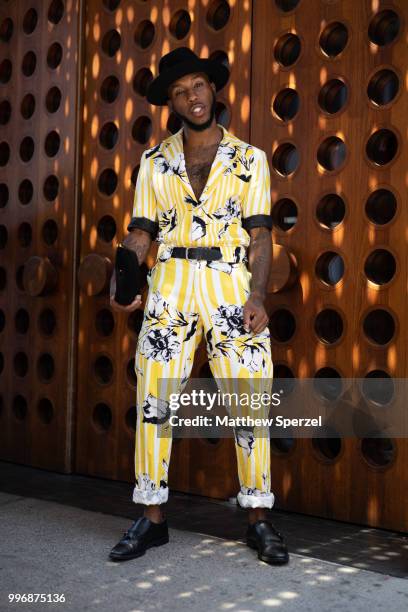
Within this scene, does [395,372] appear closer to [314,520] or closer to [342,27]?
[314,520]

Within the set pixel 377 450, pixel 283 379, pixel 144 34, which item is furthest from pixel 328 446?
pixel 144 34

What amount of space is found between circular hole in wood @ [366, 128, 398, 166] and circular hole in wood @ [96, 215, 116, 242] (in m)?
1.67

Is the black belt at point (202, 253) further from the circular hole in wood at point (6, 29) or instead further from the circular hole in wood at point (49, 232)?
the circular hole in wood at point (6, 29)

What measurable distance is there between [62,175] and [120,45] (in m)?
0.83

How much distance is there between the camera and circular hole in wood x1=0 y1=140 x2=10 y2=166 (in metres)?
5.40

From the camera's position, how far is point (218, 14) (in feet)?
14.5

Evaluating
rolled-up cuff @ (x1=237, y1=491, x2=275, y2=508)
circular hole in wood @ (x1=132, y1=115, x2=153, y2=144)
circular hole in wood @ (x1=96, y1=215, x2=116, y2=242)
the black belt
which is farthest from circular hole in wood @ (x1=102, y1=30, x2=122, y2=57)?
rolled-up cuff @ (x1=237, y1=491, x2=275, y2=508)

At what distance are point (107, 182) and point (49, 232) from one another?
20.6 inches

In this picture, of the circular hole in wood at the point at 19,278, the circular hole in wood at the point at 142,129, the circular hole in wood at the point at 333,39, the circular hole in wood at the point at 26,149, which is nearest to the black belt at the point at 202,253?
the circular hole in wood at the point at 333,39

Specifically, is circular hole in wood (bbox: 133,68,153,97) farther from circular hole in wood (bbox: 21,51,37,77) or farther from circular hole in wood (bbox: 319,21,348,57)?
circular hole in wood (bbox: 319,21,348,57)

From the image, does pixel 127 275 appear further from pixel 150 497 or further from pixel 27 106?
pixel 27 106

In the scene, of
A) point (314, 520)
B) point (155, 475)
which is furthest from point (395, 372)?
point (155, 475)

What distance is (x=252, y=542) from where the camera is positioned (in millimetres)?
3270

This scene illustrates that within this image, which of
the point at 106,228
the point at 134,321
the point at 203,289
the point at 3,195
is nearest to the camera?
the point at 203,289
